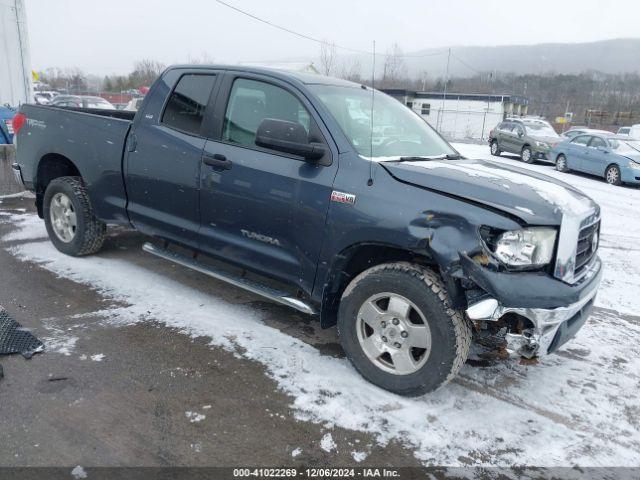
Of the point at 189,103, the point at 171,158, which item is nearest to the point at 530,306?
the point at 171,158

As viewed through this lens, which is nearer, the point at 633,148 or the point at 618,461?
the point at 618,461

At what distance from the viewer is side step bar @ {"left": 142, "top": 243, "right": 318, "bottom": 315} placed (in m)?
3.54

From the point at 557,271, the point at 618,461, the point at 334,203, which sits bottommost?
the point at 618,461

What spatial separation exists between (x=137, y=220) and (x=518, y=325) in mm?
3338

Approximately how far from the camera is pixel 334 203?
329 centimetres

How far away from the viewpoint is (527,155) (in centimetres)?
1933

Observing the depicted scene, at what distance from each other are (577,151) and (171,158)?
15.3 meters

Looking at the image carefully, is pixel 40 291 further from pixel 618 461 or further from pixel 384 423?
pixel 618 461

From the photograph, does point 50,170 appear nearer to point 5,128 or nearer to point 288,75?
point 288,75

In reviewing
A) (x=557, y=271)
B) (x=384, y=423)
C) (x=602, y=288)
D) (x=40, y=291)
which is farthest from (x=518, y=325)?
(x=40, y=291)

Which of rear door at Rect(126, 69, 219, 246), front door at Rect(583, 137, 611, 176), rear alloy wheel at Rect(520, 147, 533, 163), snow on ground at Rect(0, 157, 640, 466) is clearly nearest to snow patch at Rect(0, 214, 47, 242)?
snow on ground at Rect(0, 157, 640, 466)

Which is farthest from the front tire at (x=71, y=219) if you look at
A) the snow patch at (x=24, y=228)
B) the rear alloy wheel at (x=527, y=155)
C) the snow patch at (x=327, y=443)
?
the rear alloy wheel at (x=527, y=155)

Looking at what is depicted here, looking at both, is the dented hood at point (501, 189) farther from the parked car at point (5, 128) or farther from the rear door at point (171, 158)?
the parked car at point (5, 128)

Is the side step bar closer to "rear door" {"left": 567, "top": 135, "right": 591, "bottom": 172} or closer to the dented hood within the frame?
the dented hood
